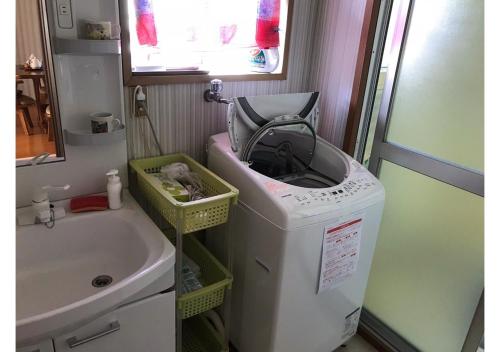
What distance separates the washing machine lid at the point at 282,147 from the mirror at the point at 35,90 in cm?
78

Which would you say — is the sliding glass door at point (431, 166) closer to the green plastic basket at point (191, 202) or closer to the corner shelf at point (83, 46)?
the green plastic basket at point (191, 202)

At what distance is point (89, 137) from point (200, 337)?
3.83ft

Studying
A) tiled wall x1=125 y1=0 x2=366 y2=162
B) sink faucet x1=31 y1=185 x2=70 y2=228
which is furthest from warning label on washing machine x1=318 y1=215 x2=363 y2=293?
sink faucet x1=31 y1=185 x2=70 y2=228

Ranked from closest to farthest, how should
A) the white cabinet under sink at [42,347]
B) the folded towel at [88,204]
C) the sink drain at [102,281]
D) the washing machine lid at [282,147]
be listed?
the white cabinet under sink at [42,347], the sink drain at [102,281], the folded towel at [88,204], the washing machine lid at [282,147]

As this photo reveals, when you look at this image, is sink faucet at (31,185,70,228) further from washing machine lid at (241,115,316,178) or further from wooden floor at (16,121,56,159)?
washing machine lid at (241,115,316,178)

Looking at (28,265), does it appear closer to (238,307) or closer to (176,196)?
(176,196)

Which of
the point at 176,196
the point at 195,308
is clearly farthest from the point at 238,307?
the point at 176,196

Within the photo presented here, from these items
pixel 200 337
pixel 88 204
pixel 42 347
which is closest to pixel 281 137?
pixel 88 204

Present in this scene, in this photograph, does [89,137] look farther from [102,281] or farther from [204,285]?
[204,285]

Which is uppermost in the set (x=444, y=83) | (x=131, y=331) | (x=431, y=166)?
(x=444, y=83)

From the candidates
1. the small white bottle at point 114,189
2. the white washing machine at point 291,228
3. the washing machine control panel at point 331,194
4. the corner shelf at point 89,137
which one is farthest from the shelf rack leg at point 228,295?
the corner shelf at point 89,137

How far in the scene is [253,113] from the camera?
1.63 meters

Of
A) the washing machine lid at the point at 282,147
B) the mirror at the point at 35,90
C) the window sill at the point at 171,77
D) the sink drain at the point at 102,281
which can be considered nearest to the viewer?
the mirror at the point at 35,90

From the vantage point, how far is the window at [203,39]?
5.12 feet
